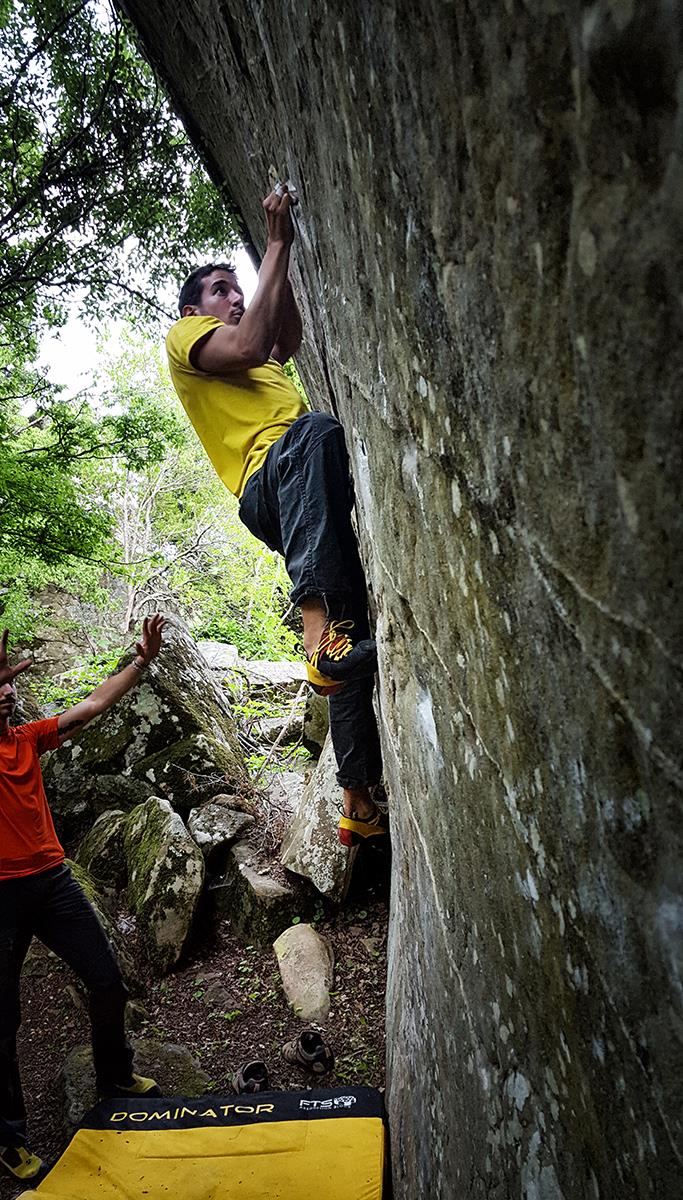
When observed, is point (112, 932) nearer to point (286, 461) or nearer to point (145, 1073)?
point (145, 1073)

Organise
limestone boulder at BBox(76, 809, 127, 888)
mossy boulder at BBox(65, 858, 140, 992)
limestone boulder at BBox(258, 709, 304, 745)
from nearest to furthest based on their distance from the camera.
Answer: mossy boulder at BBox(65, 858, 140, 992)
limestone boulder at BBox(76, 809, 127, 888)
limestone boulder at BBox(258, 709, 304, 745)

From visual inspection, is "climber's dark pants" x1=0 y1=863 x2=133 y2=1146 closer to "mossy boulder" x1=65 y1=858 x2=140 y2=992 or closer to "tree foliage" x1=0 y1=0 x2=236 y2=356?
"mossy boulder" x1=65 y1=858 x2=140 y2=992

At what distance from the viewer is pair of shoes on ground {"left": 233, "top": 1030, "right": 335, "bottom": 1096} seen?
13.2ft

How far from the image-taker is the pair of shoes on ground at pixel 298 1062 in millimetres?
4035

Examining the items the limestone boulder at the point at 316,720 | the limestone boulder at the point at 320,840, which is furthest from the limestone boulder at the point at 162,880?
the limestone boulder at the point at 316,720

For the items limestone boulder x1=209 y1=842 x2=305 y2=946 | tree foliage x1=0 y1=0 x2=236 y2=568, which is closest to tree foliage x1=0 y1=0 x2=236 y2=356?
tree foliage x1=0 y1=0 x2=236 y2=568

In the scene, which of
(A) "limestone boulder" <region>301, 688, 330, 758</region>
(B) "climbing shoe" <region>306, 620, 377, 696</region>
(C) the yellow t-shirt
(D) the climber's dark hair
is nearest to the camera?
(B) "climbing shoe" <region>306, 620, 377, 696</region>

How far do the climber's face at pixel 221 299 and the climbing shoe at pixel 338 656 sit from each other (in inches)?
72.1

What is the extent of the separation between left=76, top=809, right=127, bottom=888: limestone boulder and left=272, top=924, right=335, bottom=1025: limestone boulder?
201cm

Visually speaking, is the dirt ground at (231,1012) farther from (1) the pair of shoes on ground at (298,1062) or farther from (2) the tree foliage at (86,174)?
(2) the tree foliage at (86,174)

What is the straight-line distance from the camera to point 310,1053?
4191 mm

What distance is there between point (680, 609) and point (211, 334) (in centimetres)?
329

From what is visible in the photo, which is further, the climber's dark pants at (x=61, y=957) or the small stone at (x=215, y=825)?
the small stone at (x=215, y=825)

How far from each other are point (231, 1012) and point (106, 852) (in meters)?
2.35
